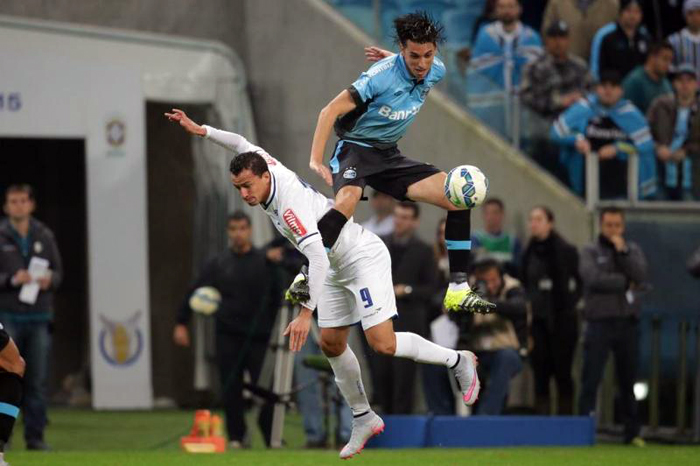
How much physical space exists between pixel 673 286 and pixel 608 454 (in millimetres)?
3637

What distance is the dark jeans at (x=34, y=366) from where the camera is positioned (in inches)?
500

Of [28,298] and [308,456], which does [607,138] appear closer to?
[308,456]

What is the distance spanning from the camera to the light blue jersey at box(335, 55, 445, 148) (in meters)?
9.46

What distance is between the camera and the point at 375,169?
9.65 meters

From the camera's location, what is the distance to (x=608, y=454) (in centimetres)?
1141

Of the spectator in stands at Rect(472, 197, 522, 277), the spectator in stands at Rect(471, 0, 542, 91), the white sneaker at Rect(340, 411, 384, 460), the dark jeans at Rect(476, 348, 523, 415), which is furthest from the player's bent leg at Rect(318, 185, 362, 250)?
the spectator in stands at Rect(471, 0, 542, 91)

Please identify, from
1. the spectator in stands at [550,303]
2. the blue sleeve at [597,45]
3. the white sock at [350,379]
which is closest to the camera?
the white sock at [350,379]

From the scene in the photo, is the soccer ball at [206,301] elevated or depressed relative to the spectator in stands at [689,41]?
depressed

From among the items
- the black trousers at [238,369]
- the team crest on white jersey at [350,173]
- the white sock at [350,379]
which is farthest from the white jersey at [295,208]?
the black trousers at [238,369]

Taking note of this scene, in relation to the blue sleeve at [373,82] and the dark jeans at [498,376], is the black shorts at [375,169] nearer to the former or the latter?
the blue sleeve at [373,82]

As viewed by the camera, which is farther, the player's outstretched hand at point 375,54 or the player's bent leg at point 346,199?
the player's outstretched hand at point 375,54

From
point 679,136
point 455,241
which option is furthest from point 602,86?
point 455,241

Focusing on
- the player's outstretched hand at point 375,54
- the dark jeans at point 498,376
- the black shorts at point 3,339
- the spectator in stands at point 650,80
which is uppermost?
the spectator in stands at point 650,80

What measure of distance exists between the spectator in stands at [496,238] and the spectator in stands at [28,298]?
403 cm
